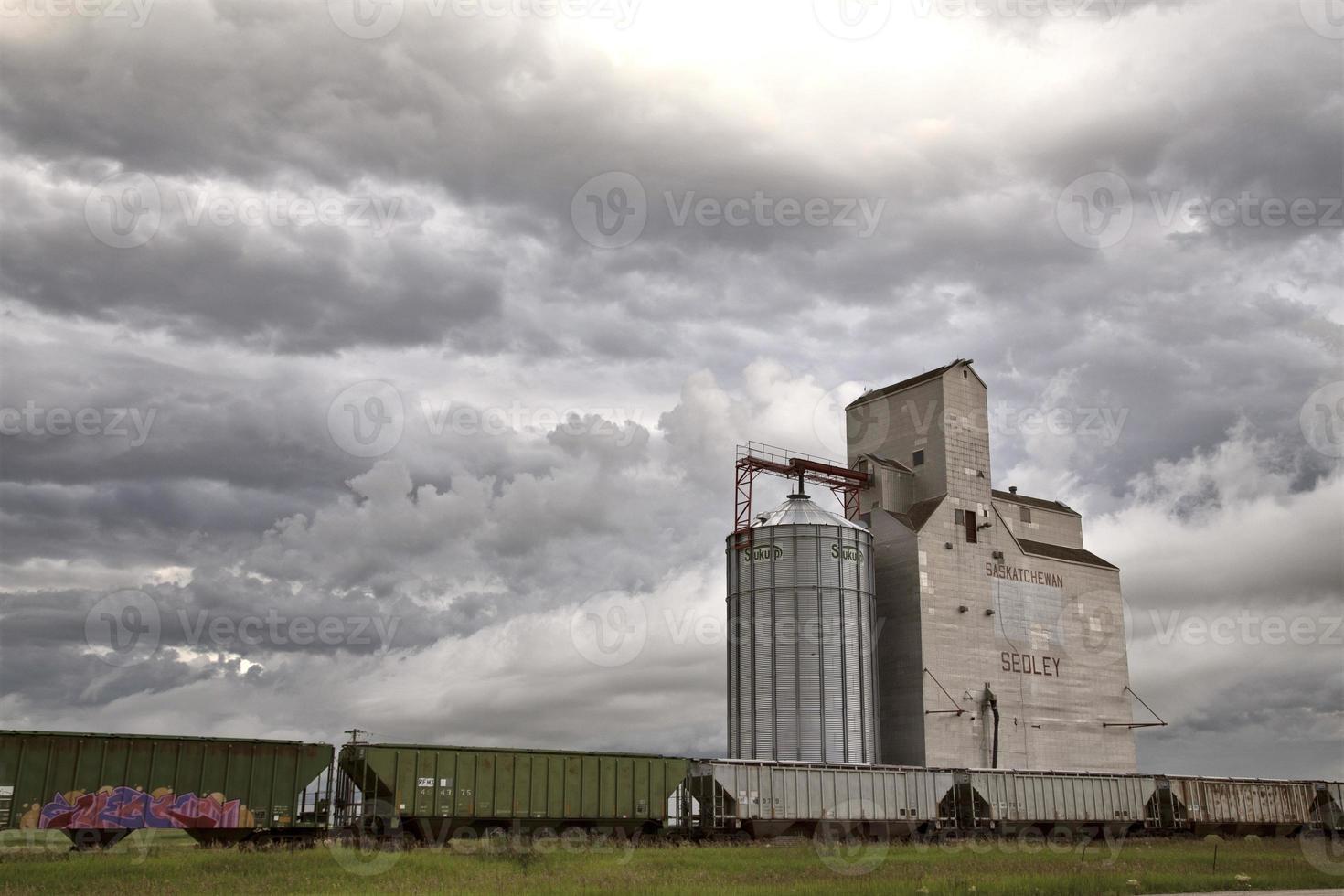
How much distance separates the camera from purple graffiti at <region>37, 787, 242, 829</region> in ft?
104

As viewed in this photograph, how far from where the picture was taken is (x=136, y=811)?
107 feet

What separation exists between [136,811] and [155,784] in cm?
86

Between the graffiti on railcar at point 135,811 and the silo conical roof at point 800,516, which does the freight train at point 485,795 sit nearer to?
the graffiti on railcar at point 135,811

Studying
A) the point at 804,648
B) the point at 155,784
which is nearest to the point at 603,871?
the point at 155,784

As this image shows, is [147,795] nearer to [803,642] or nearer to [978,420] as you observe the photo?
[803,642]

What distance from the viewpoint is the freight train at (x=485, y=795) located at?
1272 inches

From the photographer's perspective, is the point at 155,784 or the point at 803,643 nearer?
the point at 155,784

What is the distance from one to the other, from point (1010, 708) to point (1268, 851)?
742 inches

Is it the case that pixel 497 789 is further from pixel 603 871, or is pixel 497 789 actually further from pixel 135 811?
pixel 135 811

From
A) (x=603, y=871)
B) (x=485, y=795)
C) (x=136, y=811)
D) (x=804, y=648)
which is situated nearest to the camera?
(x=603, y=871)

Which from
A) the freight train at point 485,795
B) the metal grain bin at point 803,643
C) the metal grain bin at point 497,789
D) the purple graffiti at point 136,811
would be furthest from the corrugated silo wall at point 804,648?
the purple graffiti at point 136,811

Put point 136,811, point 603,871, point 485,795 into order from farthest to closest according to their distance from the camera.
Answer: point 485,795 < point 136,811 < point 603,871

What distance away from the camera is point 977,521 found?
64938 mm

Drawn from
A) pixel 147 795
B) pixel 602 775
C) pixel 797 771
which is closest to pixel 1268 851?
pixel 797 771
